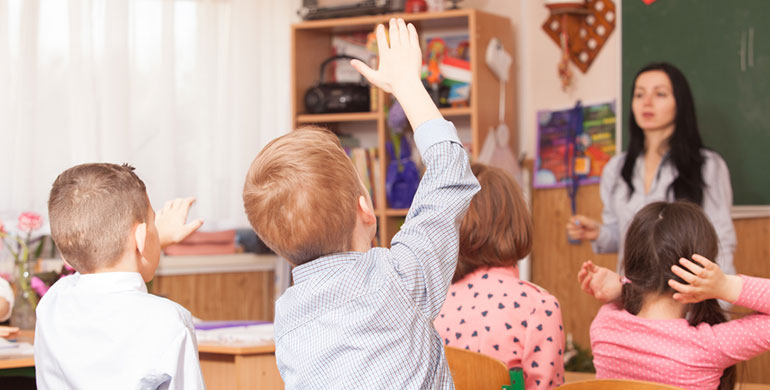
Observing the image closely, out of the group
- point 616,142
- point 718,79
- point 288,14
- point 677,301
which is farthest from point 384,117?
point 677,301

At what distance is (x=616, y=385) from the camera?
4.45 ft

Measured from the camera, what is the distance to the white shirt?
1469 millimetres

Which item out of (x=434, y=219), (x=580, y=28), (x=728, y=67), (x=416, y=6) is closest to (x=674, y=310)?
(x=434, y=219)

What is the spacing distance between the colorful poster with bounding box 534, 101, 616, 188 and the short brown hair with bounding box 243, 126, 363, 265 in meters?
2.93

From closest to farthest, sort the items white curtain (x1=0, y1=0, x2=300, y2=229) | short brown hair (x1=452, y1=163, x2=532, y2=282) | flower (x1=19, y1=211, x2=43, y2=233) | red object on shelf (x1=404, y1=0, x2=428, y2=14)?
short brown hair (x1=452, y1=163, x2=532, y2=282) → flower (x1=19, y1=211, x2=43, y2=233) → white curtain (x1=0, y1=0, x2=300, y2=229) → red object on shelf (x1=404, y1=0, x2=428, y2=14)

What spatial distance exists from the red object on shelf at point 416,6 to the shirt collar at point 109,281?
2917 millimetres

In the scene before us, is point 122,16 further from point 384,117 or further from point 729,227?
point 729,227

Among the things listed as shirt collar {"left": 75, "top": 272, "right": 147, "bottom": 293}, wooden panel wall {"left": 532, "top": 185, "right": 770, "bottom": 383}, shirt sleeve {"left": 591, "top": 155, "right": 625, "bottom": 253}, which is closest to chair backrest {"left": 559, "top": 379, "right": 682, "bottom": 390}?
shirt collar {"left": 75, "top": 272, "right": 147, "bottom": 293}

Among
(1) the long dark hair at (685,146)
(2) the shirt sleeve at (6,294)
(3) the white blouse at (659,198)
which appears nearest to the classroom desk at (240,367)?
(2) the shirt sleeve at (6,294)

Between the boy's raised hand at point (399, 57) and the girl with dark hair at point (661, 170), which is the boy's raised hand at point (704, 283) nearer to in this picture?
the boy's raised hand at point (399, 57)

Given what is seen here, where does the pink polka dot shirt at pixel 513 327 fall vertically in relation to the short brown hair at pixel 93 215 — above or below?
below

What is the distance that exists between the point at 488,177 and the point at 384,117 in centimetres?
224

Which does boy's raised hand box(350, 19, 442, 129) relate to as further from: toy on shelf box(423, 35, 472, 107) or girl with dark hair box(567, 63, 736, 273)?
toy on shelf box(423, 35, 472, 107)

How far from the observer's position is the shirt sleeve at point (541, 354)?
6.21 feet
